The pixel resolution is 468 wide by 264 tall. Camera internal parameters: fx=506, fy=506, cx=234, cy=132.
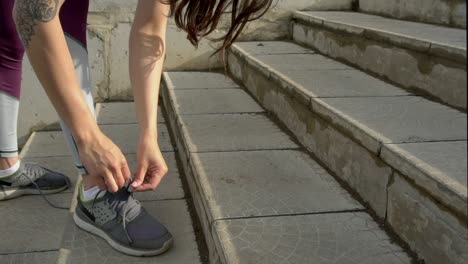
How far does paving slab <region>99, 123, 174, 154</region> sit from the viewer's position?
237 centimetres

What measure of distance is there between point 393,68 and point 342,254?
3.64 feet

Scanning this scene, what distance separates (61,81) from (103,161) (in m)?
0.17

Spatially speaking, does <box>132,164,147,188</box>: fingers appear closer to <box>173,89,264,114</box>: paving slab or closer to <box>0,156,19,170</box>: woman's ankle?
<box>0,156,19,170</box>: woman's ankle

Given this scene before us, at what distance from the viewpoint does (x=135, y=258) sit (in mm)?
1474

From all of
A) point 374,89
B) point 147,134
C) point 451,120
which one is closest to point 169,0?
point 147,134

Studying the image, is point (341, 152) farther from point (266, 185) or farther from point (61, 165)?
point (61, 165)

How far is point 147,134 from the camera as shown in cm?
119

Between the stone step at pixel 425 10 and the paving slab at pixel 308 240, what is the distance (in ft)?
3.94

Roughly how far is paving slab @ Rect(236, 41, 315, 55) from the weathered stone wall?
13 cm

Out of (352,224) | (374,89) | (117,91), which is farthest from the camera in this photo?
(117,91)

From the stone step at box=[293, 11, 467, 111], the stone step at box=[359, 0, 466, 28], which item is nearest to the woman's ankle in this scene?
the stone step at box=[293, 11, 467, 111]

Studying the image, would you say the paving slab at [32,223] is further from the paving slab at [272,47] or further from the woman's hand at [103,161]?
the paving slab at [272,47]

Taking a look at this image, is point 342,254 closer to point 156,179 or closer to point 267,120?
point 156,179

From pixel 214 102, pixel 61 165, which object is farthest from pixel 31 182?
pixel 214 102
